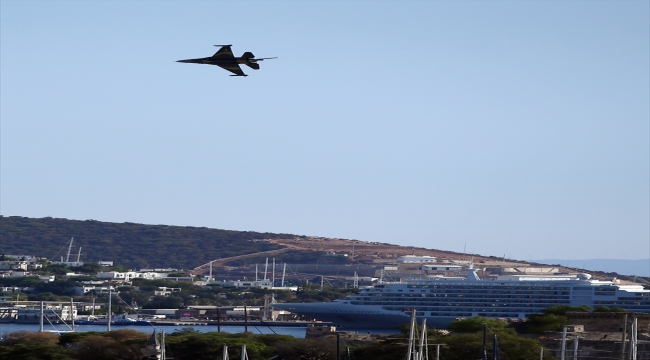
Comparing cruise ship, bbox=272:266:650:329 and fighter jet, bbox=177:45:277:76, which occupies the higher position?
fighter jet, bbox=177:45:277:76

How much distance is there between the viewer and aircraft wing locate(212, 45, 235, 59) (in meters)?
32.5

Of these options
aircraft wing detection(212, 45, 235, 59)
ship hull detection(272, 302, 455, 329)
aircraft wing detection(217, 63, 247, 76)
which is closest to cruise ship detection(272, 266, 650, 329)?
ship hull detection(272, 302, 455, 329)

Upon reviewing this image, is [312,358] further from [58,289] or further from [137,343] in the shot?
[58,289]

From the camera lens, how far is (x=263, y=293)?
568 ft

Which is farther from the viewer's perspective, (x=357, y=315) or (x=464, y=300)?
(x=357, y=315)

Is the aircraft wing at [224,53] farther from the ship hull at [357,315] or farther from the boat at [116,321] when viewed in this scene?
the boat at [116,321]

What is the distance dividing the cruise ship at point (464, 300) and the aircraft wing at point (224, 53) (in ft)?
250

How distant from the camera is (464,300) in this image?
369ft

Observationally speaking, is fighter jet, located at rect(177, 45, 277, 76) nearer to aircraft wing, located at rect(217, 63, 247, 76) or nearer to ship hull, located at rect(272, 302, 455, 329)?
aircraft wing, located at rect(217, 63, 247, 76)

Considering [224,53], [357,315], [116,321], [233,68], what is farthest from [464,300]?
[224,53]

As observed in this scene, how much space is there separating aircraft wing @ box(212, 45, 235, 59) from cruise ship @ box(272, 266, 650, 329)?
76.1 meters

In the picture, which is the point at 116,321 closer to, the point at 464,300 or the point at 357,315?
the point at 357,315

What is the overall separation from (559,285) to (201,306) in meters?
55.7

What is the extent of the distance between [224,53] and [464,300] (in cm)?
8220
